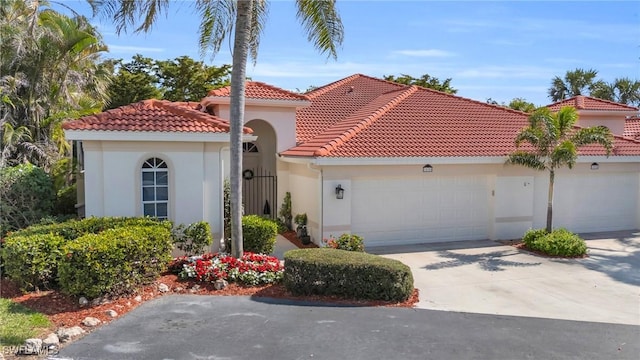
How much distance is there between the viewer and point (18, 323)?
7754 mm

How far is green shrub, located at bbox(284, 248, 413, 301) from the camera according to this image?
9500mm

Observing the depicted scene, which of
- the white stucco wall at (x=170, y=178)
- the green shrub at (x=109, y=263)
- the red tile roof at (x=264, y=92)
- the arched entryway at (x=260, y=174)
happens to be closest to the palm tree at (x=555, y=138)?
the red tile roof at (x=264, y=92)

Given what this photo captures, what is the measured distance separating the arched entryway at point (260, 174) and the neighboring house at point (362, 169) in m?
0.05

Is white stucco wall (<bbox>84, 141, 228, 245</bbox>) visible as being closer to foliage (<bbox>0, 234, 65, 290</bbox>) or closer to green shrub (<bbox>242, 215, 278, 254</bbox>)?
green shrub (<bbox>242, 215, 278, 254</bbox>)

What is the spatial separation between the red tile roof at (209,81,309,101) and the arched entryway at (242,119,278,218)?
2208mm

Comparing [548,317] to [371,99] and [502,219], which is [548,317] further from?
[371,99]

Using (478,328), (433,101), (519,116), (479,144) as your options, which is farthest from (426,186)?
(478,328)

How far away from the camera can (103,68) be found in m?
26.3

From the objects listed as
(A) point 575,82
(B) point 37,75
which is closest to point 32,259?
(B) point 37,75

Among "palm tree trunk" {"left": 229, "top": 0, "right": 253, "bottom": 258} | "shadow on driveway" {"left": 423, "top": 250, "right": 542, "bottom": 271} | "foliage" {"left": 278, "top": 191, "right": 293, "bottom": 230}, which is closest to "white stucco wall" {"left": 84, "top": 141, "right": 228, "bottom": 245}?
"palm tree trunk" {"left": 229, "top": 0, "right": 253, "bottom": 258}

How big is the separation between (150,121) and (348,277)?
7.19 meters

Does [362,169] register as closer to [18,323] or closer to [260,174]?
[260,174]

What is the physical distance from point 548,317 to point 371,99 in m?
15.2

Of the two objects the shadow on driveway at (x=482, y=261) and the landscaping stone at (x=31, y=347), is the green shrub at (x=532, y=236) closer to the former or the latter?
the shadow on driveway at (x=482, y=261)
